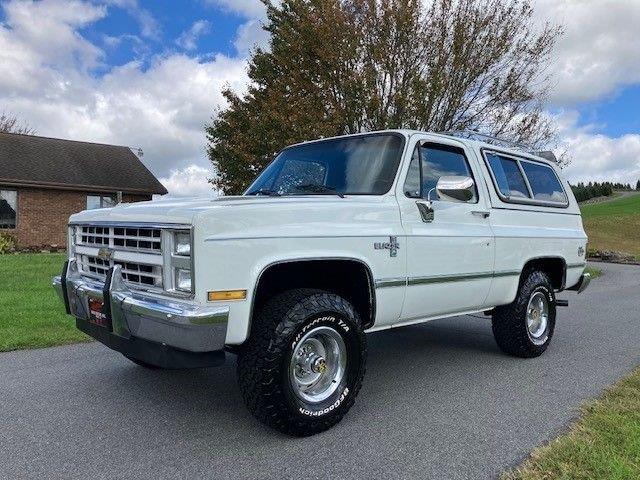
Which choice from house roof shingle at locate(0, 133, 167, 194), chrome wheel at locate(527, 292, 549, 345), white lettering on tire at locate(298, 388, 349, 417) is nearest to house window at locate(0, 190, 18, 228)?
house roof shingle at locate(0, 133, 167, 194)

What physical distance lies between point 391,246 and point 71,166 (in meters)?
19.8

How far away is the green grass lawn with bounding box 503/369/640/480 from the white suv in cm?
122

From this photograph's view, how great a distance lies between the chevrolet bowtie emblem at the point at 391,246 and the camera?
3.73 m

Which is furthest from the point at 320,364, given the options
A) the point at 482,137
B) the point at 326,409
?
the point at 482,137

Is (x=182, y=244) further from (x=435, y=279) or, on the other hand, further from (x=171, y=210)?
(x=435, y=279)

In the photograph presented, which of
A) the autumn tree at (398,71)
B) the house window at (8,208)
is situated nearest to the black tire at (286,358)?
the autumn tree at (398,71)

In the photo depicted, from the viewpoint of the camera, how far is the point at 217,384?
4.41m

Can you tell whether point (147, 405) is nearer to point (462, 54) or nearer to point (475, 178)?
point (475, 178)

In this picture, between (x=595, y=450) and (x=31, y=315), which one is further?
(x=31, y=315)

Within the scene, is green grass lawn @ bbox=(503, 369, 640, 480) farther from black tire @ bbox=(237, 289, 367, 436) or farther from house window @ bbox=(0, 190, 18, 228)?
house window @ bbox=(0, 190, 18, 228)

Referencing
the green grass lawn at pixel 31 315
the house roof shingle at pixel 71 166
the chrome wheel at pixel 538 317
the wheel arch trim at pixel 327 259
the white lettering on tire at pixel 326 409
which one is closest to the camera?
the wheel arch trim at pixel 327 259

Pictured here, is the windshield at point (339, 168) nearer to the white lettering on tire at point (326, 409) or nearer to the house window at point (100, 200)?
the white lettering on tire at point (326, 409)

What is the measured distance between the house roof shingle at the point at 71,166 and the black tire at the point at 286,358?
18.0 metres

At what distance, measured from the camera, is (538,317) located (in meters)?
5.65
